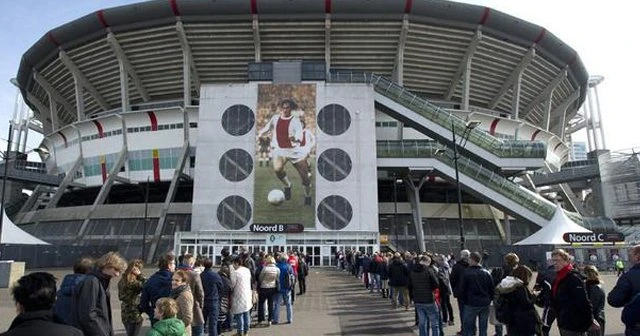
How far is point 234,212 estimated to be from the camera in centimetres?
3919

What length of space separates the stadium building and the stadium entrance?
0.40 feet

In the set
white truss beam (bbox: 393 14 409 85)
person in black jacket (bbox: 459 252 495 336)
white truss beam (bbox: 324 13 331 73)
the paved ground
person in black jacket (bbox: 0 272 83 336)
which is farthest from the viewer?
white truss beam (bbox: 324 13 331 73)

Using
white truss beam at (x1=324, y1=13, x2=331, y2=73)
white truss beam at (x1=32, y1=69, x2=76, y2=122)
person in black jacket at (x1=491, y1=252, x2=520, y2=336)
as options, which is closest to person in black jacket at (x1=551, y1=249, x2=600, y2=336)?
person in black jacket at (x1=491, y1=252, x2=520, y2=336)

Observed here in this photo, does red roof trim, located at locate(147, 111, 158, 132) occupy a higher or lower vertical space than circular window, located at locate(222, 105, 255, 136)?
higher

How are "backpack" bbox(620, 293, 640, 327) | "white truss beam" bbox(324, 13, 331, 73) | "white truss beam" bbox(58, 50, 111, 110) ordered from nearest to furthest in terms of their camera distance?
"backpack" bbox(620, 293, 640, 327), "white truss beam" bbox(324, 13, 331, 73), "white truss beam" bbox(58, 50, 111, 110)

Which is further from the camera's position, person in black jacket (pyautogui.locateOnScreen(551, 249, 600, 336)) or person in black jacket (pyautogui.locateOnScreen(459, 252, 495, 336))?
person in black jacket (pyautogui.locateOnScreen(459, 252, 495, 336))

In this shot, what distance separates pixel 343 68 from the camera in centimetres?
4800

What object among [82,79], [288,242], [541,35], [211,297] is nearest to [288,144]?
[288,242]

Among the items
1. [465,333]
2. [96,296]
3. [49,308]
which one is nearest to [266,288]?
[465,333]

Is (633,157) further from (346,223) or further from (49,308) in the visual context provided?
(49,308)

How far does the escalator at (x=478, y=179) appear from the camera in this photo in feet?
120

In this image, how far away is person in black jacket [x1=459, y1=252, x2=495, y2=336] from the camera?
800cm

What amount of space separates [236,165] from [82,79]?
21804 mm

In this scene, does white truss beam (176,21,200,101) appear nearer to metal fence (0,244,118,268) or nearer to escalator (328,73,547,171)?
metal fence (0,244,118,268)
